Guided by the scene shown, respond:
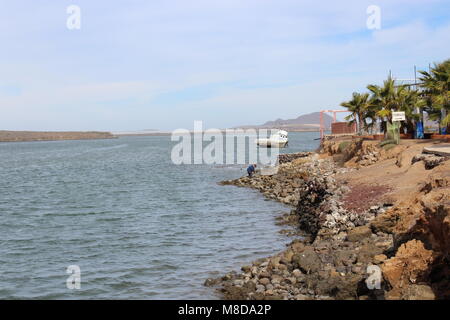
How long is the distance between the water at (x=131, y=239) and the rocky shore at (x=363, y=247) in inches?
70.4

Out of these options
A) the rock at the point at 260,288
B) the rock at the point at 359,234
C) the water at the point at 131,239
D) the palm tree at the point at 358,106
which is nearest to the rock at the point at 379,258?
the rock at the point at 359,234

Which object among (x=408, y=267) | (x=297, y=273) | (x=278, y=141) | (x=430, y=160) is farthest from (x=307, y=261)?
(x=278, y=141)

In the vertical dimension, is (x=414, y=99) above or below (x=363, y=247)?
above

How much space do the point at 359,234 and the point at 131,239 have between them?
10.8 meters

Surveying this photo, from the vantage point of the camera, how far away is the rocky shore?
1128 centimetres

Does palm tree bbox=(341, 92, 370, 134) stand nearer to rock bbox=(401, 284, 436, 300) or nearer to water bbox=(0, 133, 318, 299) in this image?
water bbox=(0, 133, 318, 299)

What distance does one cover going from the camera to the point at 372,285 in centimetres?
1205

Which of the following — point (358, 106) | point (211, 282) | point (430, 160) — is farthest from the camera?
point (358, 106)

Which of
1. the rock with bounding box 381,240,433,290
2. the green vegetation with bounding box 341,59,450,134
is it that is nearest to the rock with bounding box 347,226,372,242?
the rock with bounding box 381,240,433,290

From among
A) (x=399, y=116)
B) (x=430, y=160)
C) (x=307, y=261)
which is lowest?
(x=307, y=261)

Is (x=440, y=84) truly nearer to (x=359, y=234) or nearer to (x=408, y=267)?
(x=359, y=234)

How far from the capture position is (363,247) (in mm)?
15406

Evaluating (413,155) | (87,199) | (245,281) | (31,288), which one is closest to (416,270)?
(245,281)
